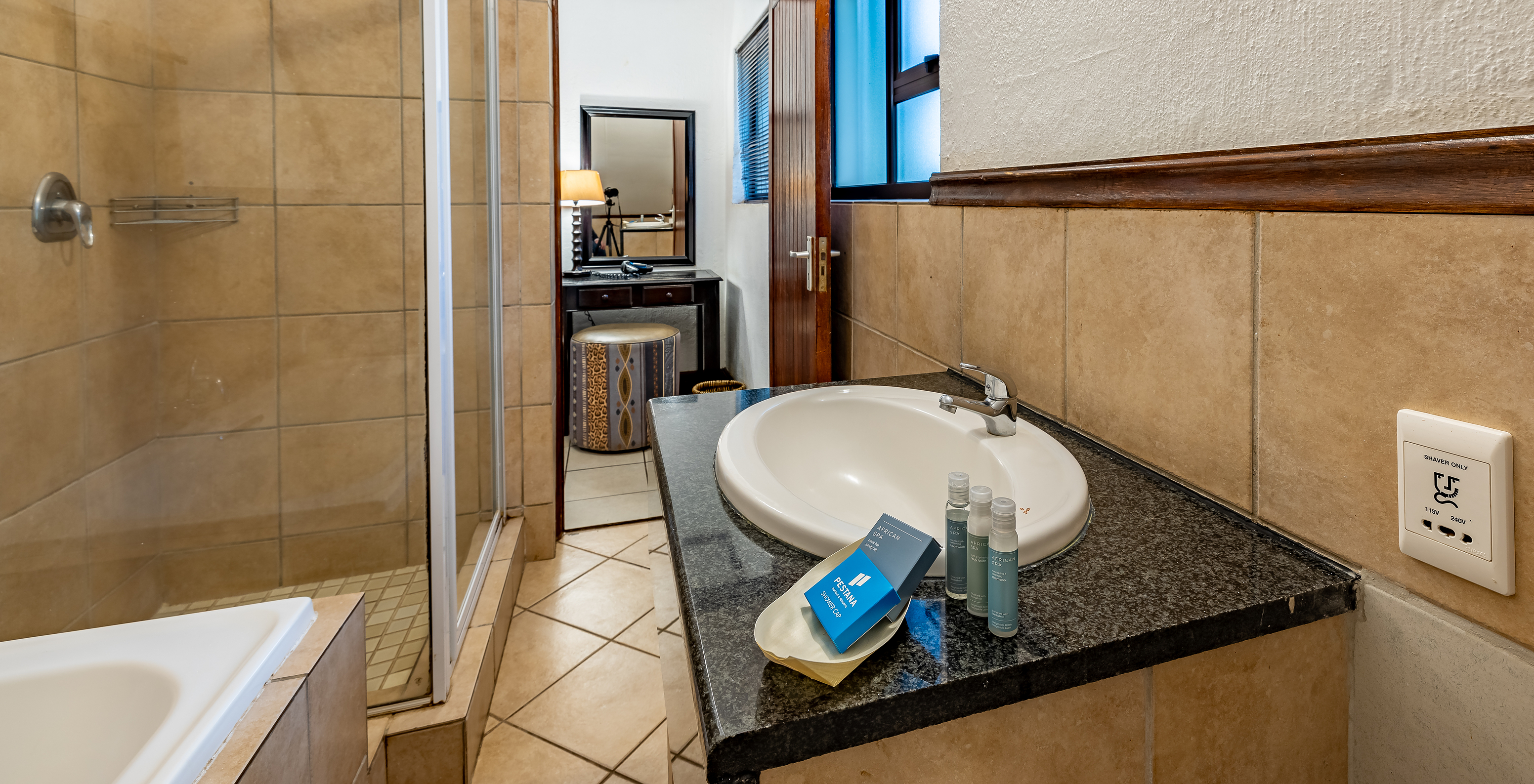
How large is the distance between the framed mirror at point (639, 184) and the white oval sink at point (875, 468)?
329 centimetres

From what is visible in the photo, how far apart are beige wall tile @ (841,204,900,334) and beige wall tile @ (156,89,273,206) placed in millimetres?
1384

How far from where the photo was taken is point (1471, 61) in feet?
1.72

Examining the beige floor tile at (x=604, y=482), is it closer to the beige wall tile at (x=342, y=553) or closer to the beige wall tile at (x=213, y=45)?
the beige wall tile at (x=342, y=553)

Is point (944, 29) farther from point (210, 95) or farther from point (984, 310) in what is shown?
point (210, 95)

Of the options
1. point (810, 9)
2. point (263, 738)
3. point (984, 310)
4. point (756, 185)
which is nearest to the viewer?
point (263, 738)

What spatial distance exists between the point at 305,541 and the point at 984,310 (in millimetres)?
1503

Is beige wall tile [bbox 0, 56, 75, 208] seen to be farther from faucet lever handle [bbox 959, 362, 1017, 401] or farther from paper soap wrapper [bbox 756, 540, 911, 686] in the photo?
faucet lever handle [bbox 959, 362, 1017, 401]

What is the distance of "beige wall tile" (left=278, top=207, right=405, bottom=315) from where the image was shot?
1491 mm

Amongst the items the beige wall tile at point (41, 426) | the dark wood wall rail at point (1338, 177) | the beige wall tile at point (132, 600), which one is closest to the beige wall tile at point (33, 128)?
the beige wall tile at point (41, 426)

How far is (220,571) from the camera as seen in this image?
146cm

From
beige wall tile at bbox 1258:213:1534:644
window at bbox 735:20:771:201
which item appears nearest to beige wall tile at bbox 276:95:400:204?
beige wall tile at bbox 1258:213:1534:644

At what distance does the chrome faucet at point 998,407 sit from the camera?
0.96 meters

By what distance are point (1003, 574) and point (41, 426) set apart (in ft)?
5.01

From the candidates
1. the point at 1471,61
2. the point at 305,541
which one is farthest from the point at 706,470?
the point at 305,541
